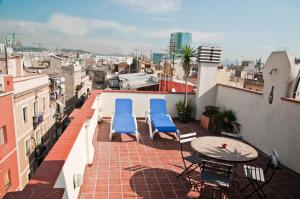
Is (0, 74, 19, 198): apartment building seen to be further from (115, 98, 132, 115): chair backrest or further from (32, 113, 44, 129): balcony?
(115, 98, 132, 115): chair backrest

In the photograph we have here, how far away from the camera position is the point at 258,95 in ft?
20.8

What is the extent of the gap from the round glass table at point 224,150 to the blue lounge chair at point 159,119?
58.3 inches

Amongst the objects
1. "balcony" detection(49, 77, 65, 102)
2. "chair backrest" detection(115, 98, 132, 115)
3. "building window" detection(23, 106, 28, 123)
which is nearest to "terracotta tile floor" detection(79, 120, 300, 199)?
"chair backrest" detection(115, 98, 132, 115)

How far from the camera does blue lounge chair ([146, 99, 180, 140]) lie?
21.2 ft

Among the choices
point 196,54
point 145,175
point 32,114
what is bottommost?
point 32,114

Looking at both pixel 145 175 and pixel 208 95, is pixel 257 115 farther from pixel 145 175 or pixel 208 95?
pixel 145 175

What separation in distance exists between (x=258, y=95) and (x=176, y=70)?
26545mm

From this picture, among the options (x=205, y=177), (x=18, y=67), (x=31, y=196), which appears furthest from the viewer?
(x=18, y=67)

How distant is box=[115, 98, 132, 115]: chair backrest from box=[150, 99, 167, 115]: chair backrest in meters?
0.81

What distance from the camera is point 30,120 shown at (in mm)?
14992

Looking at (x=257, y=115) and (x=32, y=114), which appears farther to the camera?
(x=32, y=114)

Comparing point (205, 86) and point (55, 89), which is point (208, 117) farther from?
point (55, 89)

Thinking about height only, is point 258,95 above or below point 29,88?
above

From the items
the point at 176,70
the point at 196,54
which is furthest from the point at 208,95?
the point at 176,70
